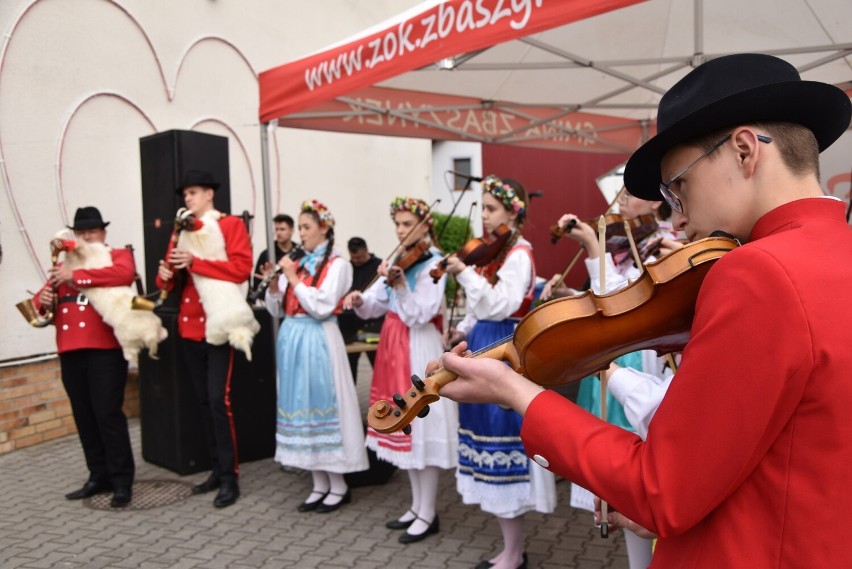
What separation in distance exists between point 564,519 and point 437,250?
1902mm

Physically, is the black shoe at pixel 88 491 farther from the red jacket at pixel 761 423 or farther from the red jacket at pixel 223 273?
the red jacket at pixel 761 423

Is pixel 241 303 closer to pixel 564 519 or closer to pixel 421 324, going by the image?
pixel 421 324

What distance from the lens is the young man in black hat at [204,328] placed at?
4.89 meters

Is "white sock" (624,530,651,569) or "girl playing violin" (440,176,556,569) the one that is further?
"girl playing violin" (440,176,556,569)

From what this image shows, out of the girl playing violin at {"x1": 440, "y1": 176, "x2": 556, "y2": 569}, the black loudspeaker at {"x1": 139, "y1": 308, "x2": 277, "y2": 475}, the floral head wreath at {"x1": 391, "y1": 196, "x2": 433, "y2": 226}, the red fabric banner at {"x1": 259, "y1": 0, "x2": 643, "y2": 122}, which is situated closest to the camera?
the red fabric banner at {"x1": 259, "y1": 0, "x2": 643, "y2": 122}

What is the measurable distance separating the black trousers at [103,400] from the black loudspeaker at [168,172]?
91 cm

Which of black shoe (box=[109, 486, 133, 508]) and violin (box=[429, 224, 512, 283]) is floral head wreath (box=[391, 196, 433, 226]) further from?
black shoe (box=[109, 486, 133, 508])

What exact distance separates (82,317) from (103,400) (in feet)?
1.93

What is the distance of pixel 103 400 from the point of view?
16.0 ft

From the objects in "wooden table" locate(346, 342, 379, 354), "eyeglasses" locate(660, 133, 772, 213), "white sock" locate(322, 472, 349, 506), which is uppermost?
"eyeglasses" locate(660, 133, 772, 213)

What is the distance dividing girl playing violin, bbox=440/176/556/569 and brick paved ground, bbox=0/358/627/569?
1.30 ft

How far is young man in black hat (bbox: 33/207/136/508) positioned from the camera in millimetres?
4809

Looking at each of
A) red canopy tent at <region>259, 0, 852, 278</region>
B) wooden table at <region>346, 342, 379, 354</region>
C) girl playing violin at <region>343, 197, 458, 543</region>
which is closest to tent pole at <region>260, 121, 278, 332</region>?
red canopy tent at <region>259, 0, 852, 278</region>

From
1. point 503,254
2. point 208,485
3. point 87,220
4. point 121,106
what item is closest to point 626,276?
point 503,254
